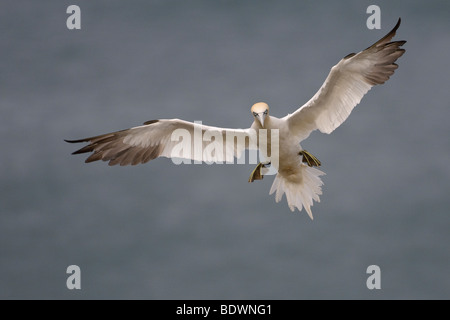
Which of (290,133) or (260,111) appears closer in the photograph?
(260,111)

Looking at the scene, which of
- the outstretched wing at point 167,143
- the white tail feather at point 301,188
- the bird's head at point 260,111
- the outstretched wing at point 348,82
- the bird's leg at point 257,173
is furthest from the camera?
the white tail feather at point 301,188

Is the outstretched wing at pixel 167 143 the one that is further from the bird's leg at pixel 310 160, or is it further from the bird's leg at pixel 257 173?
the bird's leg at pixel 310 160

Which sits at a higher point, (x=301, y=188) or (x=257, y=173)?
(x=257, y=173)

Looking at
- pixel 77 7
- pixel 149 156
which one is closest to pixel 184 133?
pixel 149 156

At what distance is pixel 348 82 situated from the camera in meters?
16.0

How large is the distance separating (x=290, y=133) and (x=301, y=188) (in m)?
1.17

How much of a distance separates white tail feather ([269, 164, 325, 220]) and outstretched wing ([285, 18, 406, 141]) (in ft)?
3.19

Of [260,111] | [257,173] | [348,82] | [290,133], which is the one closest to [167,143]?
[257,173]

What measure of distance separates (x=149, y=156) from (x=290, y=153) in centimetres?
270

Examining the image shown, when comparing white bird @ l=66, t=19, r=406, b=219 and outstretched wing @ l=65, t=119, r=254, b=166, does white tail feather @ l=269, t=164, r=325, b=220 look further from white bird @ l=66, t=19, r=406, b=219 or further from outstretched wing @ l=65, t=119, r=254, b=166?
outstretched wing @ l=65, t=119, r=254, b=166

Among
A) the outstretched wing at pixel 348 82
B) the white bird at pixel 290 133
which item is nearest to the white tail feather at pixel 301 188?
the white bird at pixel 290 133

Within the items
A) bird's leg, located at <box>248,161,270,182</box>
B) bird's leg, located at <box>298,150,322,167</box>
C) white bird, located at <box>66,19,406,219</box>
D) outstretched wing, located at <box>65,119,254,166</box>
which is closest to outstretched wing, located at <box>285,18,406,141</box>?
white bird, located at <box>66,19,406,219</box>

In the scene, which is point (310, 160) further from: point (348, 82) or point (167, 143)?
point (167, 143)

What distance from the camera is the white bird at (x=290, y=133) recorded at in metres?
15.9
